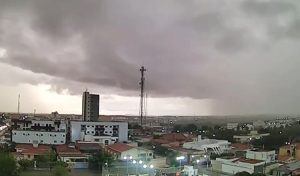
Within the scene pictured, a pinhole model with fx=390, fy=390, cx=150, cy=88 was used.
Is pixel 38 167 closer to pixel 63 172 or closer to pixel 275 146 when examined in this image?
pixel 63 172

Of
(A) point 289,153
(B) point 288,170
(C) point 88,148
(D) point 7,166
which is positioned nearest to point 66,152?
(C) point 88,148

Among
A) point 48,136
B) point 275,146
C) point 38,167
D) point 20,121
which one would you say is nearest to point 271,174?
point 275,146

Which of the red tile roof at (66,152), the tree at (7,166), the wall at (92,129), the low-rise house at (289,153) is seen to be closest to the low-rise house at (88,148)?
the red tile roof at (66,152)

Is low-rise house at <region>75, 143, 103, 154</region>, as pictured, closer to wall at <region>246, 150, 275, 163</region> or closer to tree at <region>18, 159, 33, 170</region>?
tree at <region>18, 159, 33, 170</region>

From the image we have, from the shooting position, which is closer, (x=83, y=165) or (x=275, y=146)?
(x=83, y=165)

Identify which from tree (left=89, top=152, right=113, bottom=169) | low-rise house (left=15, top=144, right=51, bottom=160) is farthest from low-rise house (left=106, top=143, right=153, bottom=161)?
low-rise house (left=15, top=144, right=51, bottom=160)

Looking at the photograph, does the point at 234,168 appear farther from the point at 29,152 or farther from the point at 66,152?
the point at 29,152
